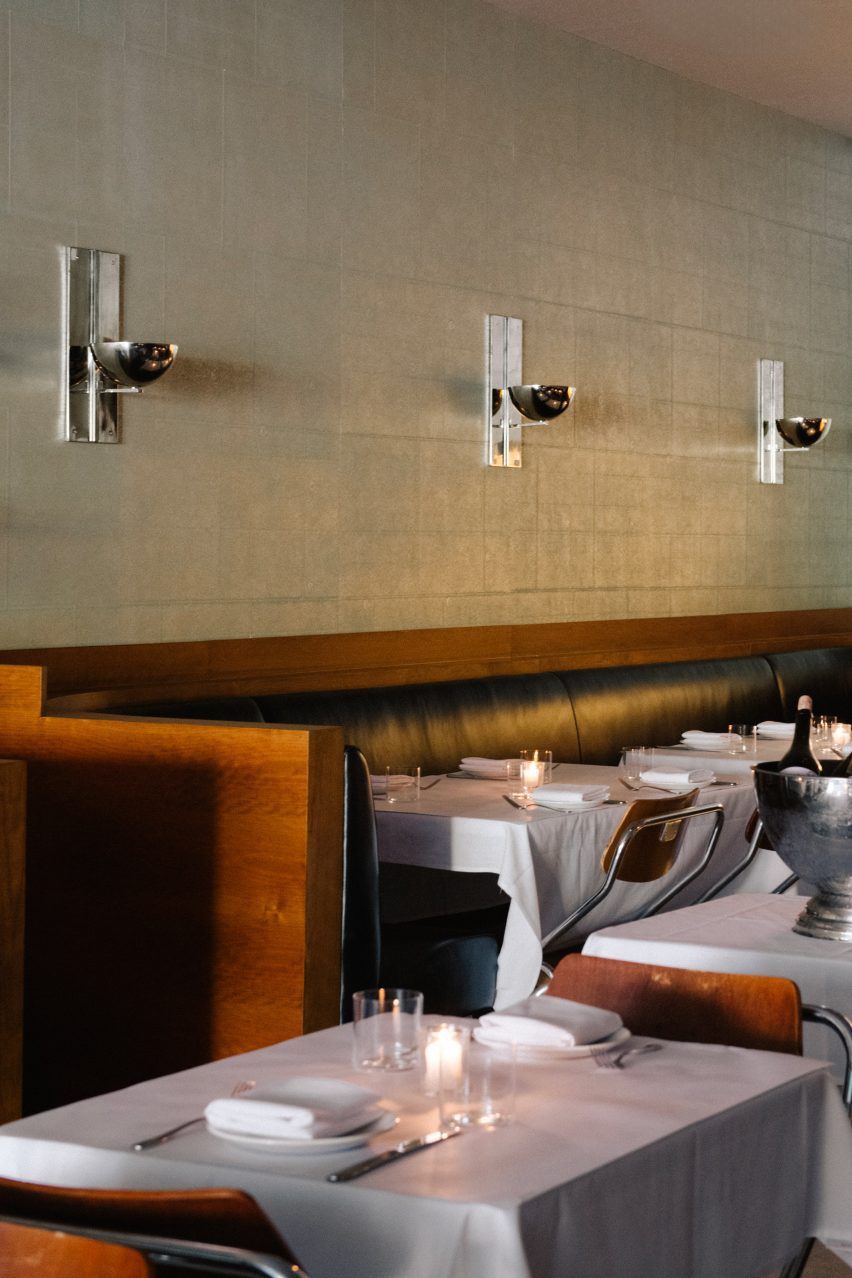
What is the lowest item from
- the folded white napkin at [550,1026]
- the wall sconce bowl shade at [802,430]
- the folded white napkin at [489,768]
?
the folded white napkin at [550,1026]

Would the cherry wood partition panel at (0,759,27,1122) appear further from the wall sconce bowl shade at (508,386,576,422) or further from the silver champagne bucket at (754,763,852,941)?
the wall sconce bowl shade at (508,386,576,422)

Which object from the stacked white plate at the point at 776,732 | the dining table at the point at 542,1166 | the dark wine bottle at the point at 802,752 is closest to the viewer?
the dining table at the point at 542,1166

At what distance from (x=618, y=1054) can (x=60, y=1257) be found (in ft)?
2.50

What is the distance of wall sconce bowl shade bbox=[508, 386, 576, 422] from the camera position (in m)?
5.95

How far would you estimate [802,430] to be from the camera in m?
7.54

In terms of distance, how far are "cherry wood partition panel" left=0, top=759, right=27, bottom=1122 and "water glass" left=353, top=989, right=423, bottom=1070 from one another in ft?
4.82

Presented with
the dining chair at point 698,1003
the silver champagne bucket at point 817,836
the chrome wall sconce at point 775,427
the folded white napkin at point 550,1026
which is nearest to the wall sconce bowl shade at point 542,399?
the chrome wall sconce at point 775,427

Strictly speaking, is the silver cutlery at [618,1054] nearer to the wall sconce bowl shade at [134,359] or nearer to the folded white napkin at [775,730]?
the wall sconce bowl shade at [134,359]

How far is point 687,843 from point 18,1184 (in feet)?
10.5

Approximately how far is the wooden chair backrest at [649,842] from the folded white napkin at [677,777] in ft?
1.17

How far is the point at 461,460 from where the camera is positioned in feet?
19.5

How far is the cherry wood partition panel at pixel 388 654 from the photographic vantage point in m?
4.63

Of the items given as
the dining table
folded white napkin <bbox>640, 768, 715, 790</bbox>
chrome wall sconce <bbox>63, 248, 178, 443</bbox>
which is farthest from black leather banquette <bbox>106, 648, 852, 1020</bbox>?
the dining table

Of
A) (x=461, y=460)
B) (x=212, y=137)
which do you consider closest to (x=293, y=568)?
(x=461, y=460)
